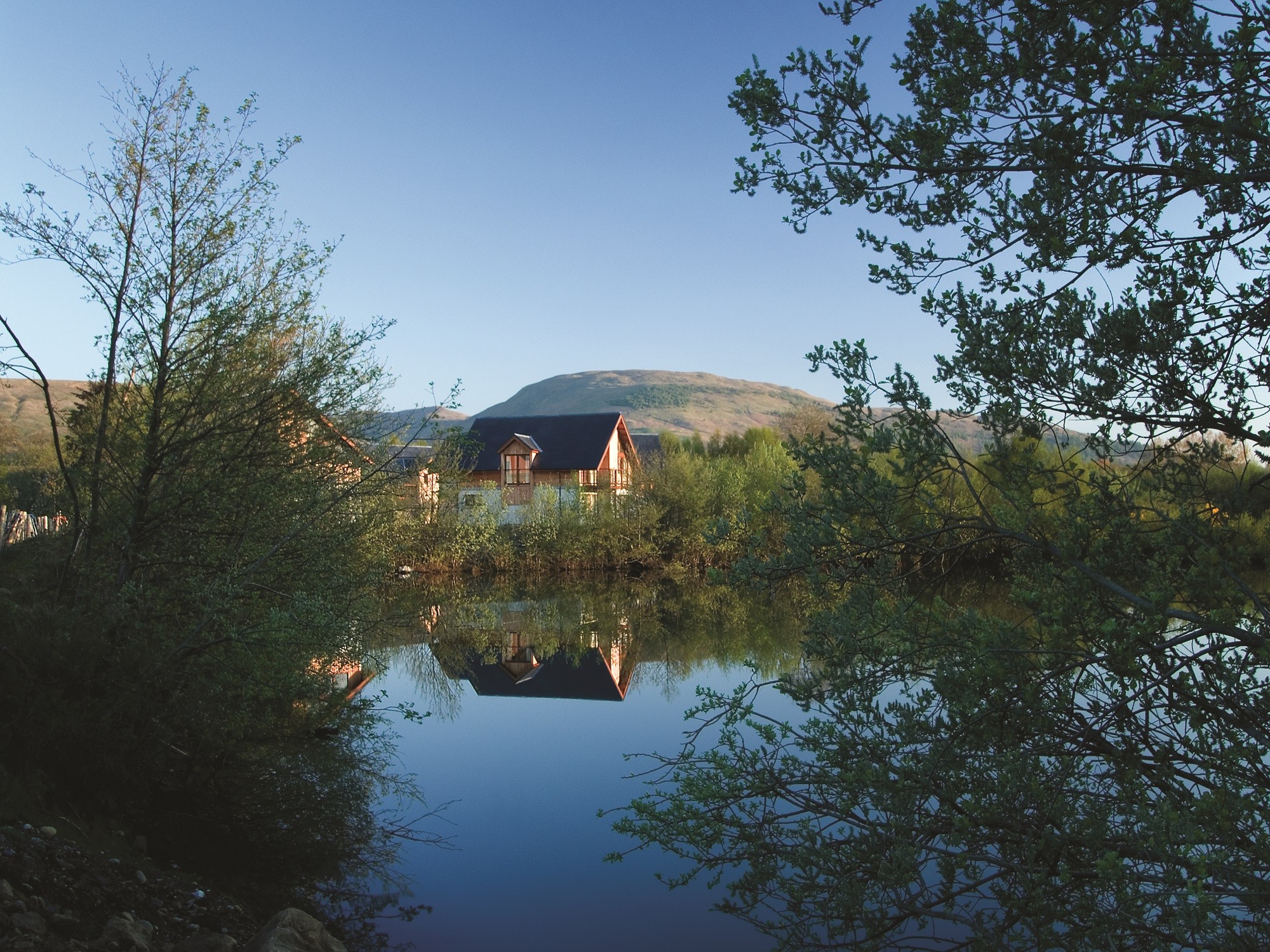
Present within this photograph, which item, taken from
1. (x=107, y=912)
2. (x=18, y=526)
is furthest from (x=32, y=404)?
(x=107, y=912)

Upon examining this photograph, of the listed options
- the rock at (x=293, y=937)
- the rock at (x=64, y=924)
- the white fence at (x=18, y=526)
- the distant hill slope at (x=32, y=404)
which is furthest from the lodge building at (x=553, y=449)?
the rock at (x=64, y=924)

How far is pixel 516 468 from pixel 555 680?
115ft

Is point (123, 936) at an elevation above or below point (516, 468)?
below

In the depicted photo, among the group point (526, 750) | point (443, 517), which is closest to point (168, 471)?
point (526, 750)

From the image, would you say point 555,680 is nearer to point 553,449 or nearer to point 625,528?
point 625,528

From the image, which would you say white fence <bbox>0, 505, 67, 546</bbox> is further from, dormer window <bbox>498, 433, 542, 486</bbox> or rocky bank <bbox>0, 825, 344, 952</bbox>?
dormer window <bbox>498, 433, 542, 486</bbox>

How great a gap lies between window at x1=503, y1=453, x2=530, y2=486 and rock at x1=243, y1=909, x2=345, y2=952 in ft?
147

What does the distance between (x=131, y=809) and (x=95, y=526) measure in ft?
7.82

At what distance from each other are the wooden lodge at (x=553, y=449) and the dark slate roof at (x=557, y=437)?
0.03 m

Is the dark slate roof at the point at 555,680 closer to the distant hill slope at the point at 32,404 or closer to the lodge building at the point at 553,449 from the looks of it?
the distant hill slope at the point at 32,404

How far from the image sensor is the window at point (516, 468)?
166ft

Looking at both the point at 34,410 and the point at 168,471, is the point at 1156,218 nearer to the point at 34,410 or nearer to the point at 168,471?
the point at 168,471

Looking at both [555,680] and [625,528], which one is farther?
[625,528]

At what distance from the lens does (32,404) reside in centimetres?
10231
